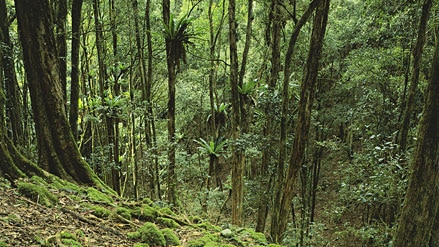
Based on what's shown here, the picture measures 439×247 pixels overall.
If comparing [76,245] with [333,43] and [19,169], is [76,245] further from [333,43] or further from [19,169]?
[333,43]

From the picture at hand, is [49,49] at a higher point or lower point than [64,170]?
higher

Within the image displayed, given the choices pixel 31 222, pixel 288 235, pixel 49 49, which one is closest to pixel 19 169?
pixel 31 222

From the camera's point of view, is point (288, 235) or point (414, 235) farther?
point (288, 235)

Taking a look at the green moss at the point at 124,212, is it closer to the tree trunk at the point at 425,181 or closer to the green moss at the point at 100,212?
the green moss at the point at 100,212

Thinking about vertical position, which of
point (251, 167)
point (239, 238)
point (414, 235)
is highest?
point (414, 235)

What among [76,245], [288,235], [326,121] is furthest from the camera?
[326,121]

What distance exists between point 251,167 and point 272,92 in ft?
28.9

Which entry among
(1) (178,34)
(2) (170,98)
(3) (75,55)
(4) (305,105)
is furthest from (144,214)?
(1) (178,34)

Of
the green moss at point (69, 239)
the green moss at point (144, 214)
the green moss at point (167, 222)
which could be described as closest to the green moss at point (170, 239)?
the green moss at point (167, 222)

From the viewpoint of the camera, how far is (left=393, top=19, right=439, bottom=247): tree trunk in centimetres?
380

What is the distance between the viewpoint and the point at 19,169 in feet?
12.8

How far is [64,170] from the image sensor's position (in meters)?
4.80

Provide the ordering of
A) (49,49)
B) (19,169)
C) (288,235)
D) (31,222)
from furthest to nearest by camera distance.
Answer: (288,235) < (49,49) < (19,169) < (31,222)

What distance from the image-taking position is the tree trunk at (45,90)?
4316mm
